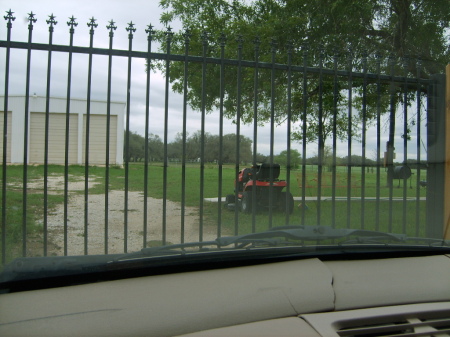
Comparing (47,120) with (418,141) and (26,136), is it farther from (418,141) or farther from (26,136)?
(418,141)

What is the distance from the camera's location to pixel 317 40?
662cm

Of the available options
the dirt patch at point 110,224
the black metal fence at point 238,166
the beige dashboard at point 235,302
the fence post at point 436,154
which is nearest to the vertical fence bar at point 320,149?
the black metal fence at point 238,166

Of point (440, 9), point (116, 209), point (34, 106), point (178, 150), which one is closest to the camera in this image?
point (34, 106)

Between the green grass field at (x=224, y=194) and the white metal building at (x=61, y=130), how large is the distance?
0.11 metres

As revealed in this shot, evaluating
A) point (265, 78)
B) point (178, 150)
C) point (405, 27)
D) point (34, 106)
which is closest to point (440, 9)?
point (405, 27)

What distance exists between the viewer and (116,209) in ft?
14.1

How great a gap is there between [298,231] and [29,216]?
2.52 m

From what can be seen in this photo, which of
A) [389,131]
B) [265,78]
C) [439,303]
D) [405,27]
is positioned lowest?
[439,303]

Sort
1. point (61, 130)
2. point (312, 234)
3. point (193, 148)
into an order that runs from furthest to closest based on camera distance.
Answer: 1. point (193, 148)
2. point (61, 130)
3. point (312, 234)

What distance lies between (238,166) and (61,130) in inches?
65.9

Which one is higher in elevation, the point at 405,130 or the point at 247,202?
the point at 405,130

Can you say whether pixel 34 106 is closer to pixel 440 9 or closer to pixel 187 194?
pixel 187 194

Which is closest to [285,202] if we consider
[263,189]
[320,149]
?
[263,189]

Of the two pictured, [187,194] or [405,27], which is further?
[405,27]
